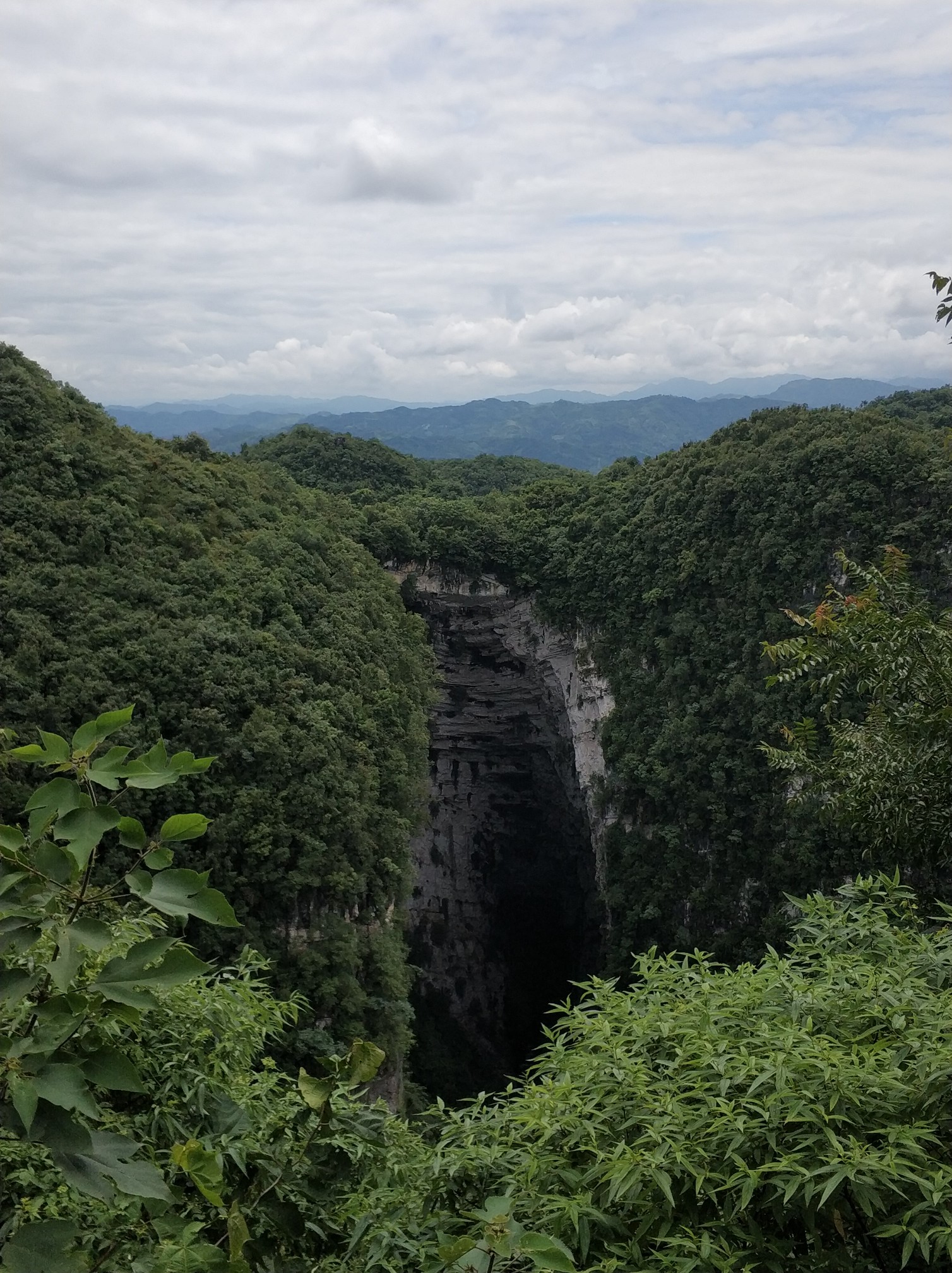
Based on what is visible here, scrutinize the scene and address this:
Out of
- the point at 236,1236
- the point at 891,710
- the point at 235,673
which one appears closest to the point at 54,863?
the point at 236,1236

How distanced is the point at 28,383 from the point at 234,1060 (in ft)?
55.8

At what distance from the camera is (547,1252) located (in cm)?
153

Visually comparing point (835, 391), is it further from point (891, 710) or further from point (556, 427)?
point (891, 710)

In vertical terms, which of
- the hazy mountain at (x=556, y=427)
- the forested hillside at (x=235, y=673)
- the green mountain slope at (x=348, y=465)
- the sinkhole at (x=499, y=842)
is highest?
the hazy mountain at (x=556, y=427)

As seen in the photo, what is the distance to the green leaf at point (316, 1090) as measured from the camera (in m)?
2.04

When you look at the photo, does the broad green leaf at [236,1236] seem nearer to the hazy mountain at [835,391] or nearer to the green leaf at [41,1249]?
the green leaf at [41,1249]

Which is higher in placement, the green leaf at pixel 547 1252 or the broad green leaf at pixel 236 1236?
the green leaf at pixel 547 1252

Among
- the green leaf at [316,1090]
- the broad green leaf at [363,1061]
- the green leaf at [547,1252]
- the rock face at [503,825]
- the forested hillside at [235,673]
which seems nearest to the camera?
the green leaf at [547,1252]

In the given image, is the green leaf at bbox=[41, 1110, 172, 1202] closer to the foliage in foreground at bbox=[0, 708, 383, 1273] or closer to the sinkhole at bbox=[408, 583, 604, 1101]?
the foliage in foreground at bbox=[0, 708, 383, 1273]

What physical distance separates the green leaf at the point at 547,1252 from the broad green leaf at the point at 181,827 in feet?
2.96

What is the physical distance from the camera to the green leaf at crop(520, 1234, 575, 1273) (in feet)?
4.81

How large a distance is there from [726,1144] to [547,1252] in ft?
3.87

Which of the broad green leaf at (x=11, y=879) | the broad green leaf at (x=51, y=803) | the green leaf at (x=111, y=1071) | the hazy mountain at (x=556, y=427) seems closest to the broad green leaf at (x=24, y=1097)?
the green leaf at (x=111, y=1071)

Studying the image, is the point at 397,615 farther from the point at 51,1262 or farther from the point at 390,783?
the point at 51,1262
